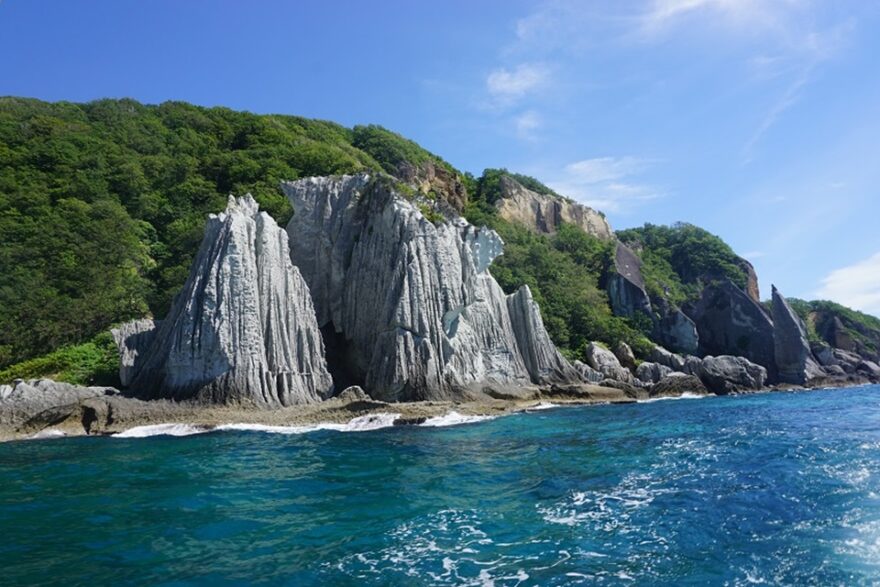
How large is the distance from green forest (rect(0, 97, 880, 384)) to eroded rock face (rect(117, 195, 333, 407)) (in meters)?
4.97

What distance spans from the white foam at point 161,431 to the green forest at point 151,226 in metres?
7.75

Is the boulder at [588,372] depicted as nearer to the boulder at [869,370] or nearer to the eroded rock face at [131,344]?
the eroded rock face at [131,344]

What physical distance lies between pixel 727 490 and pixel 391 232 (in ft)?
78.2

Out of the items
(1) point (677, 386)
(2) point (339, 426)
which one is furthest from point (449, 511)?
(1) point (677, 386)

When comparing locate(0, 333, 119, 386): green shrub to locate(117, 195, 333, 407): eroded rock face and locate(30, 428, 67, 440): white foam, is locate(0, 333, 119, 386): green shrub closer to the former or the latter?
locate(117, 195, 333, 407): eroded rock face

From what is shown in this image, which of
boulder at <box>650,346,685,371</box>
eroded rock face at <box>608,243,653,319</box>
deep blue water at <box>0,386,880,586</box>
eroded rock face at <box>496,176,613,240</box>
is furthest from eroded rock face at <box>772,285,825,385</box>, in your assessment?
deep blue water at <box>0,386,880,586</box>

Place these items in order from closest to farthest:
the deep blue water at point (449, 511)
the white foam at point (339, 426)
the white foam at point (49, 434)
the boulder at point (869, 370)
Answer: the deep blue water at point (449, 511)
the white foam at point (49, 434)
the white foam at point (339, 426)
the boulder at point (869, 370)

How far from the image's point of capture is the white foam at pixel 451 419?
22438mm

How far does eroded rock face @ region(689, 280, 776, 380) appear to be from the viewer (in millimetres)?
51125

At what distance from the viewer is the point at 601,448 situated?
16094 millimetres

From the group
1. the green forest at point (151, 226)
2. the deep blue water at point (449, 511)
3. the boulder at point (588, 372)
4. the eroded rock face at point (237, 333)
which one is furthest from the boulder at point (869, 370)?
the eroded rock face at point (237, 333)

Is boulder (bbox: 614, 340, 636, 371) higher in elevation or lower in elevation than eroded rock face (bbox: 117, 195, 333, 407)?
lower

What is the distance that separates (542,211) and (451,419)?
59366 mm

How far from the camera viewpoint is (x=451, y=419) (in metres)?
23.8
